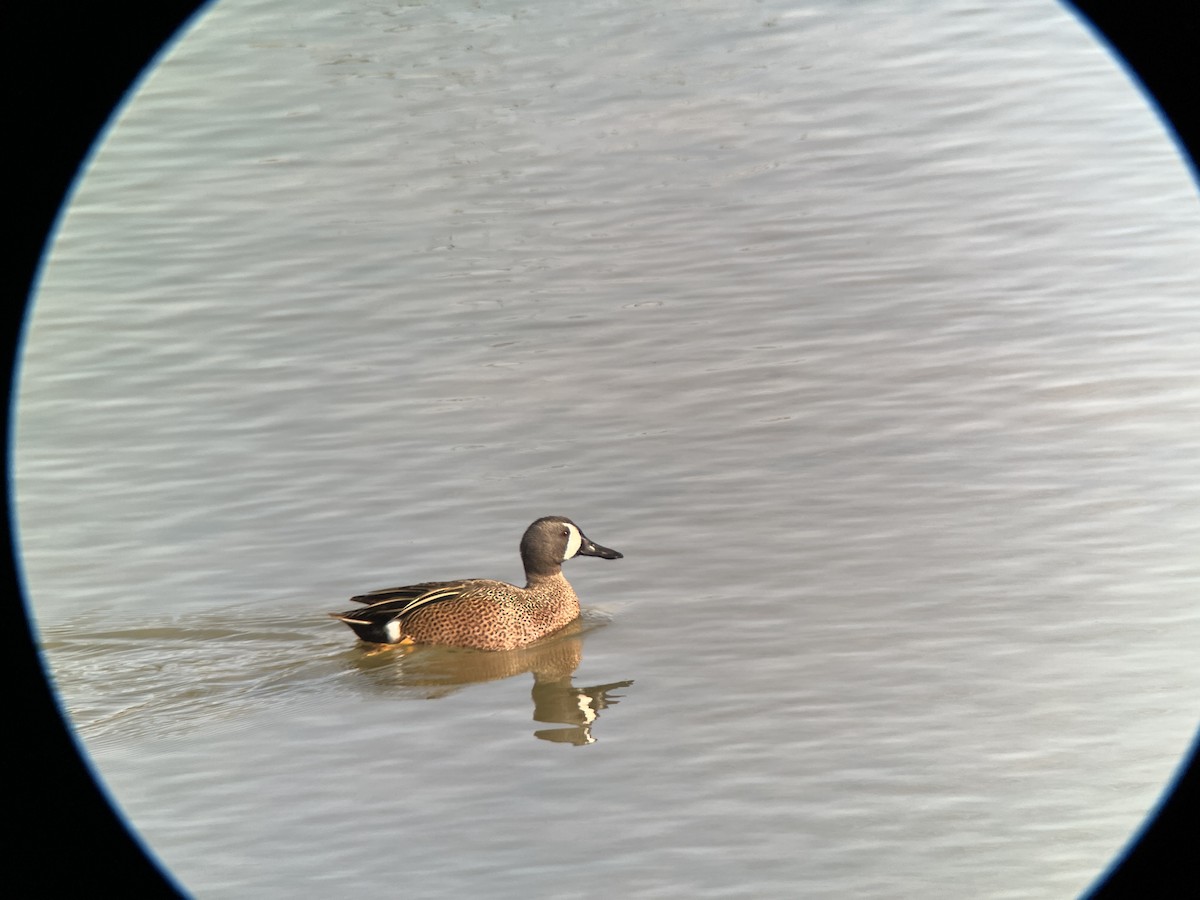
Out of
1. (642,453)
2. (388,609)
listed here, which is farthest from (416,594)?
(642,453)

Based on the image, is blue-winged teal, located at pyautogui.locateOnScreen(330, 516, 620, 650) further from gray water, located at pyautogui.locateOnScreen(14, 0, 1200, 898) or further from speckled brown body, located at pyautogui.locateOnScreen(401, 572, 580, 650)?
gray water, located at pyautogui.locateOnScreen(14, 0, 1200, 898)

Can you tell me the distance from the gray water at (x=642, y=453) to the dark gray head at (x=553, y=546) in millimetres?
266

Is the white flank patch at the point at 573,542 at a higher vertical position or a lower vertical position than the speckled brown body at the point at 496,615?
higher

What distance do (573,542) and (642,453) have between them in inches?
50.8

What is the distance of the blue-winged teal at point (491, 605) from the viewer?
8578 millimetres

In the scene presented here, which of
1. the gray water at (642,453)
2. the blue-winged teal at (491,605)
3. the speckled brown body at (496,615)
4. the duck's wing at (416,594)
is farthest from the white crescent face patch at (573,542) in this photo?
the duck's wing at (416,594)

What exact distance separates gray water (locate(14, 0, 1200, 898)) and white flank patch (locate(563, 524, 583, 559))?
312 mm

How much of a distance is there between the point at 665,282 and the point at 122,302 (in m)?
3.95

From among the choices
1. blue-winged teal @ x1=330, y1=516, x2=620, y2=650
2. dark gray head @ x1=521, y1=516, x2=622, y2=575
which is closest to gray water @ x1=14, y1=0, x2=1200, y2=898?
blue-winged teal @ x1=330, y1=516, x2=620, y2=650

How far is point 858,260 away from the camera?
12.5 metres

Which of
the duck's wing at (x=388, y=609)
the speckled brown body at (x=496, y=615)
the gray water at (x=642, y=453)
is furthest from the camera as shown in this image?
the speckled brown body at (x=496, y=615)

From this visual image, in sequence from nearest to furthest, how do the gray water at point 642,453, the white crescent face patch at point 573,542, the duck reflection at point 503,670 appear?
the gray water at point 642,453, the duck reflection at point 503,670, the white crescent face patch at point 573,542

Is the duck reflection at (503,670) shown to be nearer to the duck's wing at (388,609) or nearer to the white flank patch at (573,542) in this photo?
the duck's wing at (388,609)

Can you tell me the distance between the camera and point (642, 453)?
1013 cm
